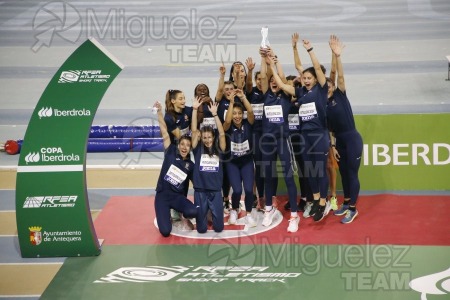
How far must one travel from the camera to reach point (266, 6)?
21312mm

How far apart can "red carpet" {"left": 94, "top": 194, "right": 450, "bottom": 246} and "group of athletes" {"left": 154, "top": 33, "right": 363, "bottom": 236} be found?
18 cm

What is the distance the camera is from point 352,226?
32.7 feet

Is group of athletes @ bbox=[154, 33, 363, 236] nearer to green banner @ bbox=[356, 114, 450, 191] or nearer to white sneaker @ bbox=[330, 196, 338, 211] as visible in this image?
white sneaker @ bbox=[330, 196, 338, 211]

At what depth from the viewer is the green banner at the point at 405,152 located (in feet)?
35.4

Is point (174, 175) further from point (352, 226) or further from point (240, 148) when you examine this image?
point (352, 226)

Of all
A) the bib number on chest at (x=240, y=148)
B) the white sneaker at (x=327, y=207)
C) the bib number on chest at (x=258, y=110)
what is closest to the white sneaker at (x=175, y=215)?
the bib number on chest at (x=240, y=148)

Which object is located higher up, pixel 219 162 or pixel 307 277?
pixel 219 162

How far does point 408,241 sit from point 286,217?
1.66 metres

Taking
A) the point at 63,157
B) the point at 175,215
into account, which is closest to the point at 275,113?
the point at 175,215

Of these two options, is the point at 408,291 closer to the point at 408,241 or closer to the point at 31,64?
the point at 408,241

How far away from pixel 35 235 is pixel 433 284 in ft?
14.8

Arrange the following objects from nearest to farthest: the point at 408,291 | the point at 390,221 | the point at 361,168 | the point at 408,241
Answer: the point at 408,291, the point at 408,241, the point at 390,221, the point at 361,168

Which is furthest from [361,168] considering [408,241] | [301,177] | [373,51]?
[373,51]

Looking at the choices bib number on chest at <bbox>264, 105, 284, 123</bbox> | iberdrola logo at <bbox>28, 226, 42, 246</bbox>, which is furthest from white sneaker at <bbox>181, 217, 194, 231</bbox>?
iberdrola logo at <bbox>28, 226, 42, 246</bbox>
